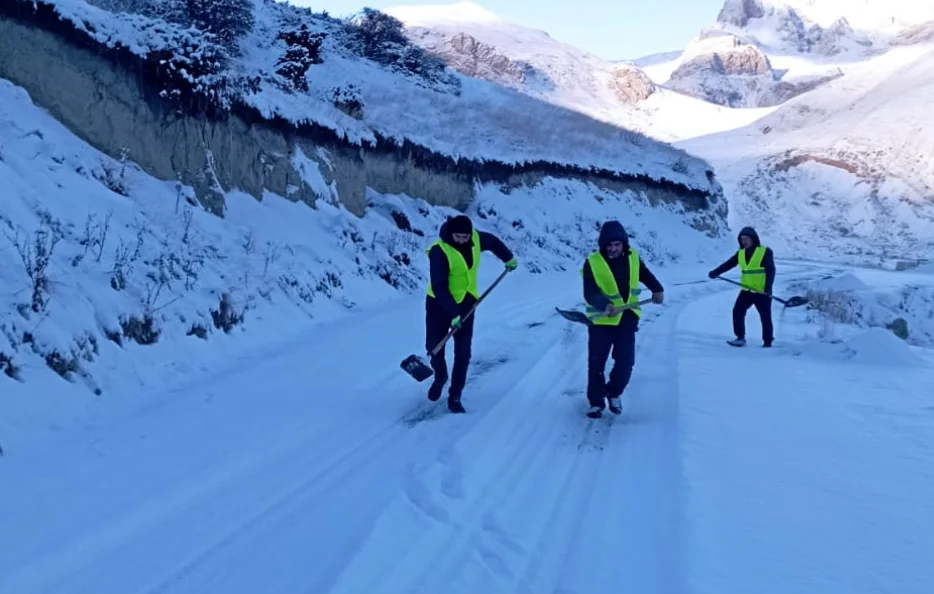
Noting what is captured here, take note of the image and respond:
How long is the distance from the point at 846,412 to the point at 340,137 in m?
11.5

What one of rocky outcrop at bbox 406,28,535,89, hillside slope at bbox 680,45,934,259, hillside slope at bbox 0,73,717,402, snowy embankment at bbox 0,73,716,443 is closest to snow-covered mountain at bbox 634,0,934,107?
rocky outcrop at bbox 406,28,535,89

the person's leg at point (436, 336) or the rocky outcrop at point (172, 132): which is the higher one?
the rocky outcrop at point (172, 132)

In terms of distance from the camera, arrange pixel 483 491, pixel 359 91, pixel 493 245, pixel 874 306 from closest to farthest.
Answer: pixel 483 491, pixel 493 245, pixel 874 306, pixel 359 91

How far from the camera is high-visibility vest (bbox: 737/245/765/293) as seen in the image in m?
9.86

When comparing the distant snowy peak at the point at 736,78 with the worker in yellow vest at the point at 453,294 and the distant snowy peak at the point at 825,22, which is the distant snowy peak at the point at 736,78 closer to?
the distant snowy peak at the point at 825,22

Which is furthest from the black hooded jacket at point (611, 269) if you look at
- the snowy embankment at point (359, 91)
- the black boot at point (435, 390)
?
the snowy embankment at point (359, 91)

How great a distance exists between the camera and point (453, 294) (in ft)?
20.8

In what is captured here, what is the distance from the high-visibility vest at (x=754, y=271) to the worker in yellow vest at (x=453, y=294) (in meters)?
4.98

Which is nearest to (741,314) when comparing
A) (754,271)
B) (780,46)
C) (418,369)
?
(754,271)

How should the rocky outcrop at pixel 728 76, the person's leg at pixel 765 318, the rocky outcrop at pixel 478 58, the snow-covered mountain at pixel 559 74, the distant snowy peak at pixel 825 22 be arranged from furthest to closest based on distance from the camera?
the distant snowy peak at pixel 825 22
the rocky outcrop at pixel 728 76
the snow-covered mountain at pixel 559 74
the rocky outcrop at pixel 478 58
the person's leg at pixel 765 318

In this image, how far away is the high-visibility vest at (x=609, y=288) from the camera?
6016 mm

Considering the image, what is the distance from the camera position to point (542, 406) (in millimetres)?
6293

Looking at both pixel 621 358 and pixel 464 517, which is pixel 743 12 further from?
pixel 464 517

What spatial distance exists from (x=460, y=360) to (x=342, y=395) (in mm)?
1161
